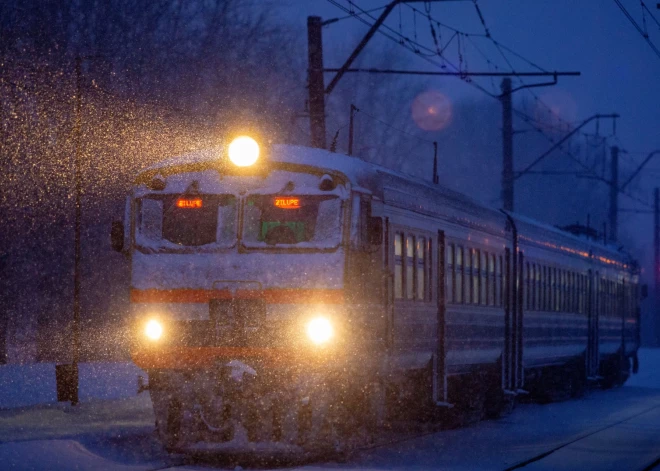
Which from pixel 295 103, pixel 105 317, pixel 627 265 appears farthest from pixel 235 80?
pixel 627 265

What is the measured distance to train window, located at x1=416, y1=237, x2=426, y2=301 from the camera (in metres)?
14.3

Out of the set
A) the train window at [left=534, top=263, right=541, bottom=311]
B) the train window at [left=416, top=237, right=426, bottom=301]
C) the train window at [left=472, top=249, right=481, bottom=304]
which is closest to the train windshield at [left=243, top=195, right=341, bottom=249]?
the train window at [left=416, top=237, right=426, bottom=301]

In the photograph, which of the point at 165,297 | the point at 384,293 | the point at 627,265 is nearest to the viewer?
the point at 165,297

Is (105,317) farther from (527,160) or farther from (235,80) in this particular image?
(527,160)

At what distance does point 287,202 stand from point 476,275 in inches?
225

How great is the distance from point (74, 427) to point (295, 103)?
22795mm

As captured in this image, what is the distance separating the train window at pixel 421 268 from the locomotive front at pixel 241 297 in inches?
107

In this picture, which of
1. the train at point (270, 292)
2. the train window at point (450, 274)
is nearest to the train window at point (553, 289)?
the train window at point (450, 274)

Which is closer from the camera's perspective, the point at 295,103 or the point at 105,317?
the point at 105,317

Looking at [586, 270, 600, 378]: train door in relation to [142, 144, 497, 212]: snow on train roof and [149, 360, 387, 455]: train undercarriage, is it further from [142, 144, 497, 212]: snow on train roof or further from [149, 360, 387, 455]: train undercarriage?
[149, 360, 387, 455]: train undercarriage

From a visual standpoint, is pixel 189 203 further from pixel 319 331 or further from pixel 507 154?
pixel 507 154

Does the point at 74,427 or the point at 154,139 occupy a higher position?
the point at 154,139

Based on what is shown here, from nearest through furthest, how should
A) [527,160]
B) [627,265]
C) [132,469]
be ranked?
1. [132,469]
2. [627,265]
3. [527,160]

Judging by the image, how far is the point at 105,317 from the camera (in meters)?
32.6
